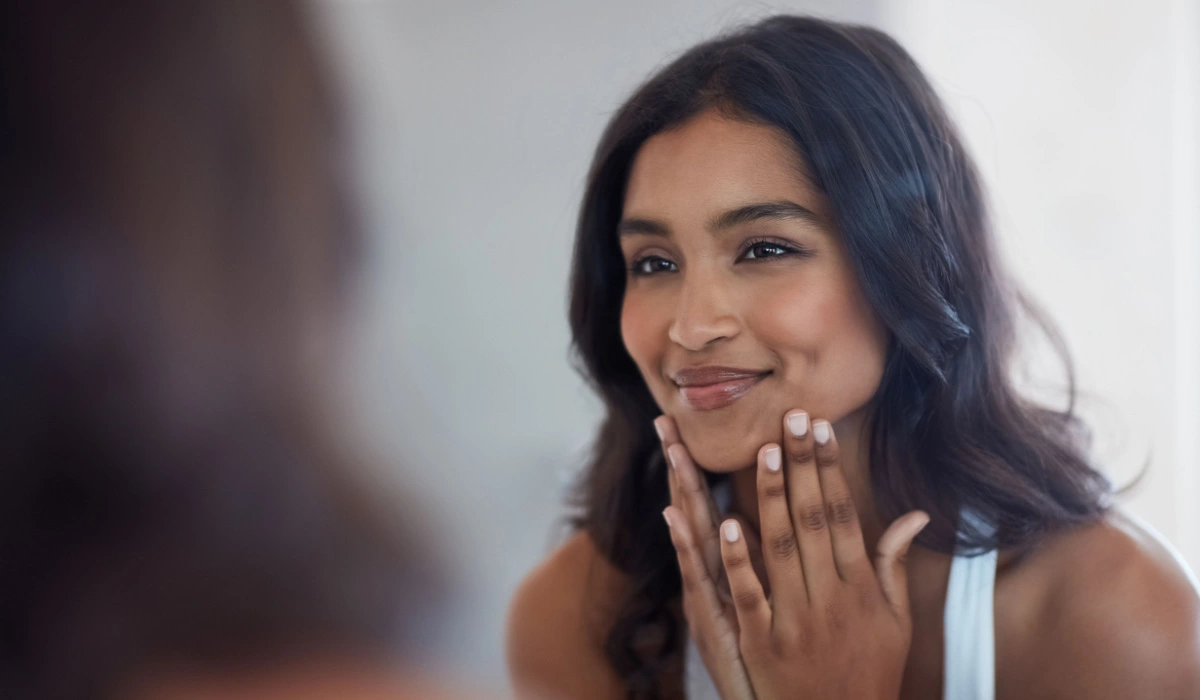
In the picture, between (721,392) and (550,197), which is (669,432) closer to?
(721,392)

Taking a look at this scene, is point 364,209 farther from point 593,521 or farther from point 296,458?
point 593,521

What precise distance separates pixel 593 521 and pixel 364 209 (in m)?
0.38

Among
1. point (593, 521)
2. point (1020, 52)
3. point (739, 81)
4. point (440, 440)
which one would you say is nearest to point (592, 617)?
point (593, 521)

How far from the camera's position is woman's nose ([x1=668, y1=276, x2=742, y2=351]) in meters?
0.64

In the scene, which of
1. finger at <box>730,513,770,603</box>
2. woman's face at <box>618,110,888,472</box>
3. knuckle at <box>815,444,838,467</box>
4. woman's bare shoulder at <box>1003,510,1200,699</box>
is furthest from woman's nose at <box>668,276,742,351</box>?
woman's bare shoulder at <box>1003,510,1200,699</box>

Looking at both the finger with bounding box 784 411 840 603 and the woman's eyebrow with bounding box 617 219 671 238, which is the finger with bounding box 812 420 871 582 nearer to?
the finger with bounding box 784 411 840 603

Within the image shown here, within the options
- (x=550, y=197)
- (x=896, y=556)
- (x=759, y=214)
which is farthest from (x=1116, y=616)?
(x=550, y=197)

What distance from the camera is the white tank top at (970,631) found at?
669 millimetres

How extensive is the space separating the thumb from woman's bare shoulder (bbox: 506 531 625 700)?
Result: 28 centimetres

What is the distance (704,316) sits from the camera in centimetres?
64

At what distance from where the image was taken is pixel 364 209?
28.6 inches

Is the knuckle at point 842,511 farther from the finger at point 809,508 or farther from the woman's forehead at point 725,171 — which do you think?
the woman's forehead at point 725,171

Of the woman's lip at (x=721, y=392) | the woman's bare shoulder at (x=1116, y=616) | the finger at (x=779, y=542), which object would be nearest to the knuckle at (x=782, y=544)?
the finger at (x=779, y=542)

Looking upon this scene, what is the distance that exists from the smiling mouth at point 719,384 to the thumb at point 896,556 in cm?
14
